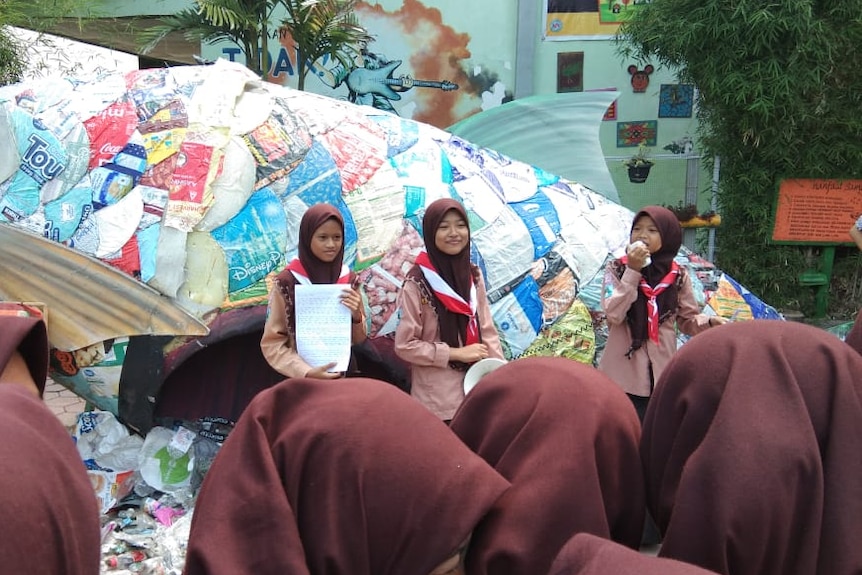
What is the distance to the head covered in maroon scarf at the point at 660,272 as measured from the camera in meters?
3.48

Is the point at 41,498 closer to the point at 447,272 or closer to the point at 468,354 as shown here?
the point at 468,354

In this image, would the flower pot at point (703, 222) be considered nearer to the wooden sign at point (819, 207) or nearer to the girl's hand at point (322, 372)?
the wooden sign at point (819, 207)

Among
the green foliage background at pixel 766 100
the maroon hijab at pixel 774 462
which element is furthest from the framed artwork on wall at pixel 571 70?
the maroon hijab at pixel 774 462

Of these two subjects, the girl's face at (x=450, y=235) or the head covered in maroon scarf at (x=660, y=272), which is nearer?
the girl's face at (x=450, y=235)

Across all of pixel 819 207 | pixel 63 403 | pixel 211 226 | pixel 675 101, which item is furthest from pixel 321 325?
pixel 675 101

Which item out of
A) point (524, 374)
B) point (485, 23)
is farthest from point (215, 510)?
point (485, 23)

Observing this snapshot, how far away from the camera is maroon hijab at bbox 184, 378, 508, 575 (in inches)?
55.5

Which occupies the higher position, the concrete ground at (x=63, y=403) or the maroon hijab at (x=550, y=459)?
the maroon hijab at (x=550, y=459)

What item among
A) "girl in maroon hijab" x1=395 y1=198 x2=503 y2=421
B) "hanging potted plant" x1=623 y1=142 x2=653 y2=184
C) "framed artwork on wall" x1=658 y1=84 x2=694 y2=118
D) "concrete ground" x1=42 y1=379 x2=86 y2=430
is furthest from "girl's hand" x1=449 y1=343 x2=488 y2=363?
"framed artwork on wall" x1=658 y1=84 x2=694 y2=118

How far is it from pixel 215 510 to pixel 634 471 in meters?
0.86

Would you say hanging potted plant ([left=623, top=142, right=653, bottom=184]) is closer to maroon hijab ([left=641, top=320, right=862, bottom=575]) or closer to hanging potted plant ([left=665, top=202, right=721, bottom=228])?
hanging potted plant ([left=665, top=202, right=721, bottom=228])

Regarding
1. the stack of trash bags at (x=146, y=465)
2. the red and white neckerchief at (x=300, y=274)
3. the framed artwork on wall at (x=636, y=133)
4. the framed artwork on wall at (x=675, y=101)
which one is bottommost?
the stack of trash bags at (x=146, y=465)

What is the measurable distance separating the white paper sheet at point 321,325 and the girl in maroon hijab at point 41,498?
177 centimetres

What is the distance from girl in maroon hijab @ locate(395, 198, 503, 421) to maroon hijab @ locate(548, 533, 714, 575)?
2.06 metres
